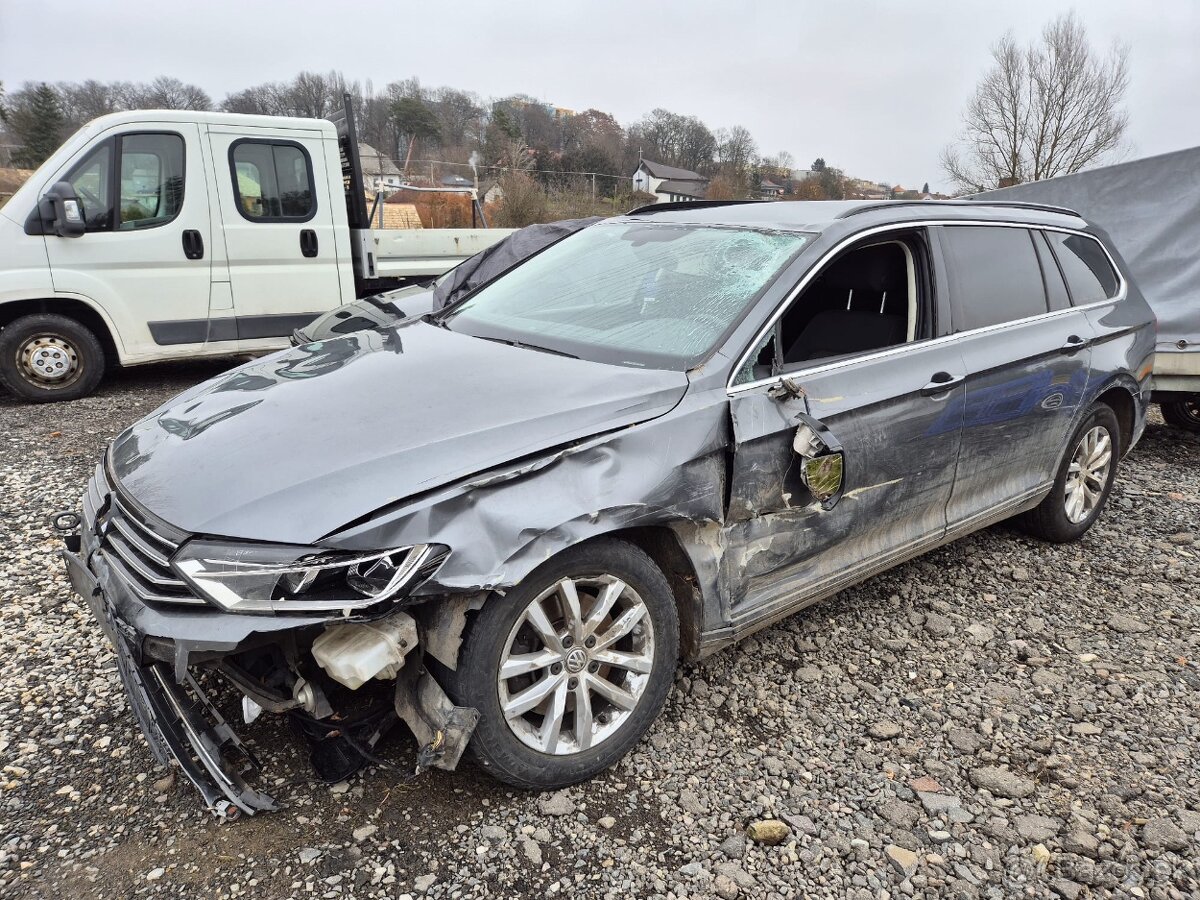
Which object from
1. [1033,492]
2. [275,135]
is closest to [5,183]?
[275,135]

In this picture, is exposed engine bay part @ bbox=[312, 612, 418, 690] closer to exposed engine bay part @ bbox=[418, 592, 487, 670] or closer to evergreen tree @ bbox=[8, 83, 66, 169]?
exposed engine bay part @ bbox=[418, 592, 487, 670]

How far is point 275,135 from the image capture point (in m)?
7.21

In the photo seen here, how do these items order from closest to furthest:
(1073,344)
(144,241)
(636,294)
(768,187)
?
1. (636,294)
2. (1073,344)
3. (144,241)
4. (768,187)

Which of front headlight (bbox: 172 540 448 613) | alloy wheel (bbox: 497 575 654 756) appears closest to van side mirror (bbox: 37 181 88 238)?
front headlight (bbox: 172 540 448 613)

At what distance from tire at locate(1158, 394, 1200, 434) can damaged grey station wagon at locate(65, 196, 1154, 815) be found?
150 inches

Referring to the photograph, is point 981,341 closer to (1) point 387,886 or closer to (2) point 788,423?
(2) point 788,423

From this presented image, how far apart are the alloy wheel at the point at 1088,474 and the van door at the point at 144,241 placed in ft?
22.1

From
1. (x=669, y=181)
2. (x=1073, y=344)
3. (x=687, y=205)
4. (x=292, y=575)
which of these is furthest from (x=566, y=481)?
(x=669, y=181)

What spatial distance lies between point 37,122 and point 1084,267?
50147 mm

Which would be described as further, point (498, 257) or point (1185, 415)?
point (498, 257)

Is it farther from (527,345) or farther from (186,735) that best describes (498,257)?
(186,735)

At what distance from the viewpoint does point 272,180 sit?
727cm

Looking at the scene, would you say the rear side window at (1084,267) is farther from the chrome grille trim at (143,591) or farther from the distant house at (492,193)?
the distant house at (492,193)

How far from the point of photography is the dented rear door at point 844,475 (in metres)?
2.64
